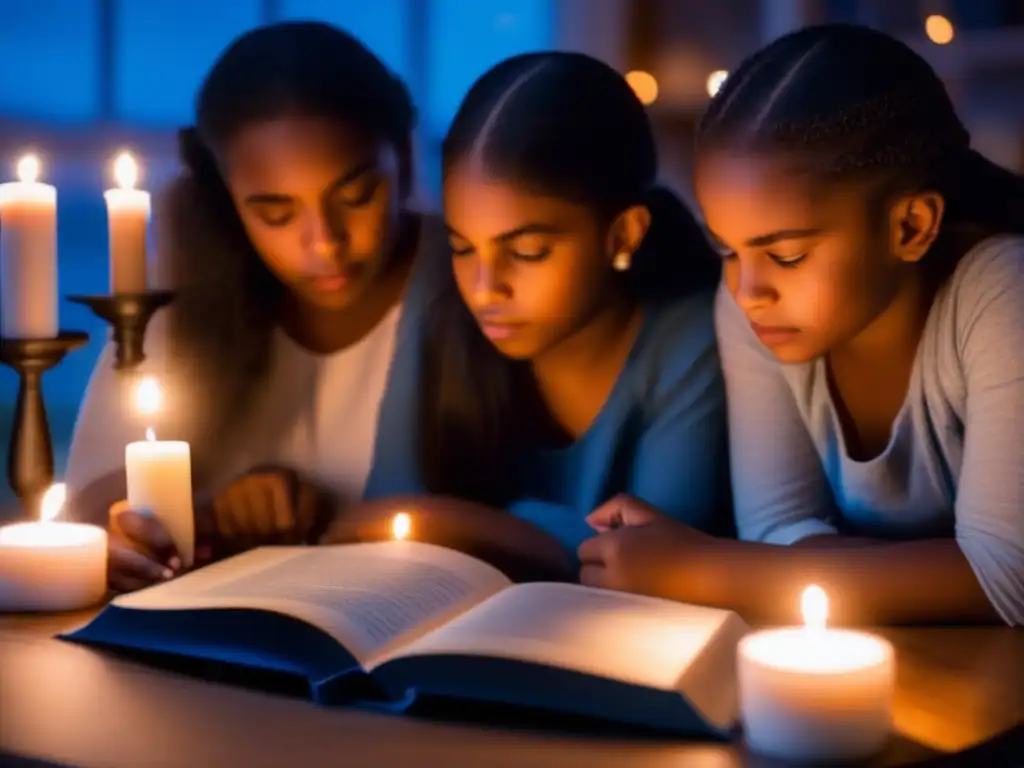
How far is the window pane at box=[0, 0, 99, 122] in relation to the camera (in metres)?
1.98

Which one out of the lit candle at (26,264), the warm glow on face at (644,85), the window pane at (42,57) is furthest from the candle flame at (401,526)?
the window pane at (42,57)

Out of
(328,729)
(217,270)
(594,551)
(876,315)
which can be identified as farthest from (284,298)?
(328,729)

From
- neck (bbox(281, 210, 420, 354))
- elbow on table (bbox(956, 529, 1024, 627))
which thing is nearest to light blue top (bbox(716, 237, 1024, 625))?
elbow on table (bbox(956, 529, 1024, 627))

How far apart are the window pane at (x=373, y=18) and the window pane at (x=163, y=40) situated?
0.24ft

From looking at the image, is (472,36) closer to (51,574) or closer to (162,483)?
(162,483)

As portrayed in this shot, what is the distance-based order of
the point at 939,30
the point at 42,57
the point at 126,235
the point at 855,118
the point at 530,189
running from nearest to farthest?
the point at 855,118
the point at 530,189
the point at 126,235
the point at 939,30
the point at 42,57

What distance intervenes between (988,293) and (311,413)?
2.50 feet

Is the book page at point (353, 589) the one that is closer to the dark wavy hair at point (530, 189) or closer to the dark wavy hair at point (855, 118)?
the dark wavy hair at point (530, 189)

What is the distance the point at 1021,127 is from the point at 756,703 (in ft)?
4.71

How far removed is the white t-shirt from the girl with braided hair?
0.44m

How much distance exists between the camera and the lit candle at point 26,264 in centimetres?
122

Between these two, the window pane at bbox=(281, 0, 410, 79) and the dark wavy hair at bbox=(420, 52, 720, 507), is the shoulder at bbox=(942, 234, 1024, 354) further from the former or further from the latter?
the window pane at bbox=(281, 0, 410, 79)

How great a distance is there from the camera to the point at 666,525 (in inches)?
42.0

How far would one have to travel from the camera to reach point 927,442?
1125mm
